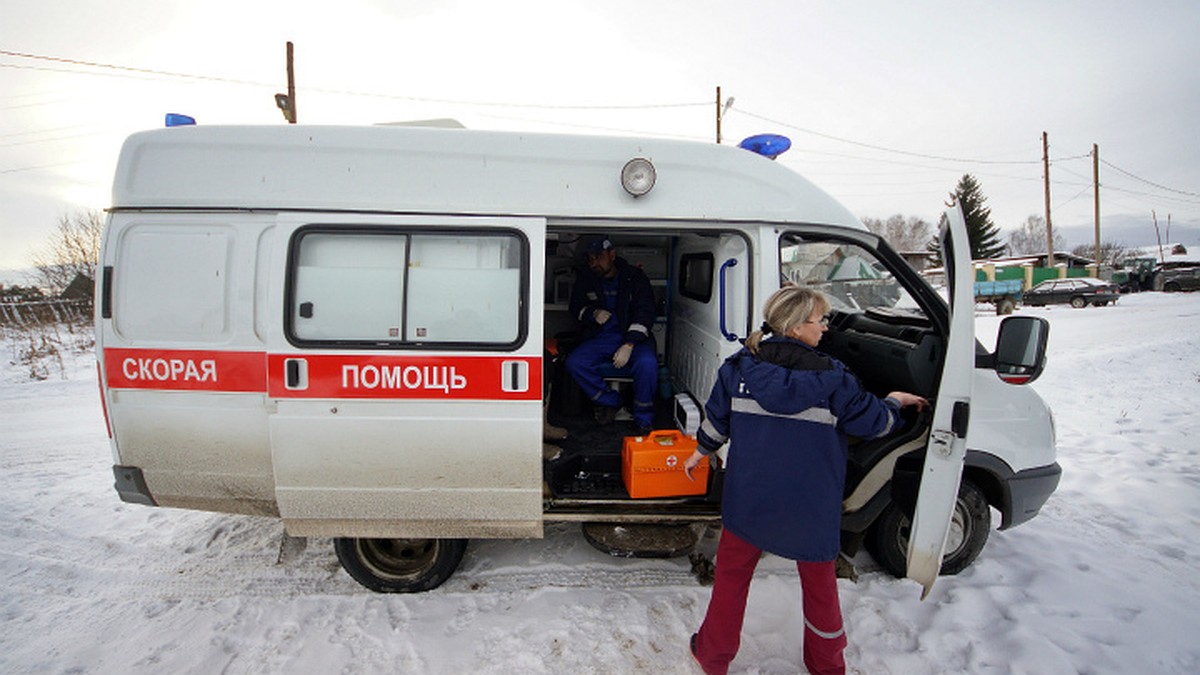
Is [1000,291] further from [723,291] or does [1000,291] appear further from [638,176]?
[638,176]

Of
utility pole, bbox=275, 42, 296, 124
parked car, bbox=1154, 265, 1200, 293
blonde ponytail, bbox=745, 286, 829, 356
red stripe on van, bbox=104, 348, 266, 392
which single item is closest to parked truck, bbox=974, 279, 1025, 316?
parked car, bbox=1154, 265, 1200, 293

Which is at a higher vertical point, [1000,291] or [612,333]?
[1000,291]

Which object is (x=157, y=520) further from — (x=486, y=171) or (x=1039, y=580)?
(x=1039, y=580)

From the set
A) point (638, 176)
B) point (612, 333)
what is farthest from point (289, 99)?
point (638, 176)

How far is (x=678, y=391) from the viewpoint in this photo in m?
4.59

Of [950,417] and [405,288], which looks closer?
[950,417]

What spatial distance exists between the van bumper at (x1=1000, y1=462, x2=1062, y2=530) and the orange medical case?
70.7 inches

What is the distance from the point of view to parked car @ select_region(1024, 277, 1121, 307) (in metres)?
21.7

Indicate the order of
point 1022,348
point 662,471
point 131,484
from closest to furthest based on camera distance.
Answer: point 1022,348
point 131,484
point 662,471

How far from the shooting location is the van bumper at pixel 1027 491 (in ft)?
10.2

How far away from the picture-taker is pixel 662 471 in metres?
3.12

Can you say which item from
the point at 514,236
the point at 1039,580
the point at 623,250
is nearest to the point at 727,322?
the point at 514,236

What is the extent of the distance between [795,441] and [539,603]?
5.82ft

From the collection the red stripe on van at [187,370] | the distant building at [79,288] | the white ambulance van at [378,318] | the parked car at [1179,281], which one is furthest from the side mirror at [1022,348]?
the parked car at [1179,281]
